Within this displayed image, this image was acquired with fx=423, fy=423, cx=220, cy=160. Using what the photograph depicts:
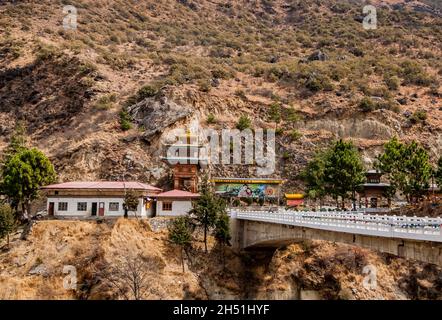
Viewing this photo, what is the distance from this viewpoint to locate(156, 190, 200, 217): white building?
5072 centimetres

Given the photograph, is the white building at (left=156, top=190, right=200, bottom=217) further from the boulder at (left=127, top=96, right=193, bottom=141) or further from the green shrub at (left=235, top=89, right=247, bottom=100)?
the green shrub at (left=235, top=89, right=247, bottom=100)

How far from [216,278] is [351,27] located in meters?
116

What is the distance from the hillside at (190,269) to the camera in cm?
4056

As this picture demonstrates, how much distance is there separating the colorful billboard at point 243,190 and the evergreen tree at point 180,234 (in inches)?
607

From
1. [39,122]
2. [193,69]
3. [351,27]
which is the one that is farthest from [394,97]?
[39,122]

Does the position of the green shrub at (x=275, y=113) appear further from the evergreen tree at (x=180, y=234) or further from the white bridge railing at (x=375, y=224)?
the white bridge railing at (x=375, y=224)

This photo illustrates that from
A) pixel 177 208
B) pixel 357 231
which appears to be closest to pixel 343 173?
pixel 177 208

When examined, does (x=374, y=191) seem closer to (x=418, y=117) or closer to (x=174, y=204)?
(x=418, y=117)

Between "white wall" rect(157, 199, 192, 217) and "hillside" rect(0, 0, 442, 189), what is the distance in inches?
365

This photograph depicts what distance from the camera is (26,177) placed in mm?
48531

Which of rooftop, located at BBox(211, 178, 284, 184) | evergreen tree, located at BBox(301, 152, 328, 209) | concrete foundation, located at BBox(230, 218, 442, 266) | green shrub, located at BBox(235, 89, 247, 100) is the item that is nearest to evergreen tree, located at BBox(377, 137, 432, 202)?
evergreen tree, located at BBox(301, 152, 328, 209)

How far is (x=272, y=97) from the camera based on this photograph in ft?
277

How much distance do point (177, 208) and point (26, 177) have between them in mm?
17666

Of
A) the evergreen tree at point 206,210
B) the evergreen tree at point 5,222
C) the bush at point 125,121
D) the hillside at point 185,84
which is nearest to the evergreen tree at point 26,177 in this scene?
the evergreen tree at point 5,222
